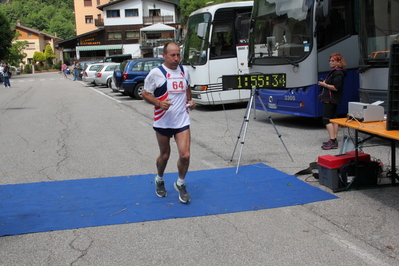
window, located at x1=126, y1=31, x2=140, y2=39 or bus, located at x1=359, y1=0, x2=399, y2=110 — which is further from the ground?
window, located at x1=126, y1=31, x2=140, y2=39

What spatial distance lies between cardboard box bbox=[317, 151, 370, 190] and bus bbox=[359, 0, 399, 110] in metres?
2.49

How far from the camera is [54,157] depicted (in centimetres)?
892

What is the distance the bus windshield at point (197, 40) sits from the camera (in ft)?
49.2

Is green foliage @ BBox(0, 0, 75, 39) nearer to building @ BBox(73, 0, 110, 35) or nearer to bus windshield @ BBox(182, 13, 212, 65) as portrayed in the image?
building @ BBox(73, 0, 110, 35)

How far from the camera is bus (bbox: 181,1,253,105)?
49.6 ft

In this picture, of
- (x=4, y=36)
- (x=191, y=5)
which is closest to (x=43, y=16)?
(x=4, y=36)

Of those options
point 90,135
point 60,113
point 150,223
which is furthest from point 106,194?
point 60,113

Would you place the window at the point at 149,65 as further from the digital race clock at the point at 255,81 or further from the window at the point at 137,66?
the digital race clock at the point at 255,81

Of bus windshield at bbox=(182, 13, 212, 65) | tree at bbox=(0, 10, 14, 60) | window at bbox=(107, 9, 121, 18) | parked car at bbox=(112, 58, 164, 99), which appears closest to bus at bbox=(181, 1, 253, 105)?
bus windshield at bbox=(182, 13, 212, 65)

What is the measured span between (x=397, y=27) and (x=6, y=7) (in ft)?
512

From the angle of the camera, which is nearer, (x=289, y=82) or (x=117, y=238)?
(x=117, y=238)

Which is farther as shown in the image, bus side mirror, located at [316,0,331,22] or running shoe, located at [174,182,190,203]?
bus side mirror, located at [316,0,331,22]

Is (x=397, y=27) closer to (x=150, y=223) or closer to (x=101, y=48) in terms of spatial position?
(x=150, y=223)

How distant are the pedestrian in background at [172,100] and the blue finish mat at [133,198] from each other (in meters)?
0.45
